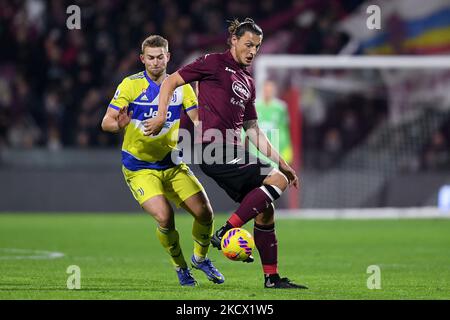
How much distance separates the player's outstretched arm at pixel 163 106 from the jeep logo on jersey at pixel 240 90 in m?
0.43

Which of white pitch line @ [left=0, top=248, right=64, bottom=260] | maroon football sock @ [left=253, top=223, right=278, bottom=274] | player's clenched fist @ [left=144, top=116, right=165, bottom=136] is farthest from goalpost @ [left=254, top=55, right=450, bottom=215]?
player's clenched fist @ [left=144, top=116, right=165, bottom=136]

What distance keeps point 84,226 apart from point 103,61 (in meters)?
5.08

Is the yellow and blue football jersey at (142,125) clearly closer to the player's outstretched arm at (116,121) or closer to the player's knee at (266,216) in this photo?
the player's outstretched arm at (116,121)

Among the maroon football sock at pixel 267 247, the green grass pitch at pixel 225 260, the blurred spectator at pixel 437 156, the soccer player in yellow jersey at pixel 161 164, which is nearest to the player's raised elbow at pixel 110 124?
the soccer player in yellow jersey at pixel 161 164

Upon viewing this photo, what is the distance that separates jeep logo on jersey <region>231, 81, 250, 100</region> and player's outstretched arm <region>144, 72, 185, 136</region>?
431 mm

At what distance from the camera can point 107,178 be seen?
19203mm

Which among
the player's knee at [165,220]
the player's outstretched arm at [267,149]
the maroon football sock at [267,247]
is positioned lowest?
the maroon football sock at [267,247]

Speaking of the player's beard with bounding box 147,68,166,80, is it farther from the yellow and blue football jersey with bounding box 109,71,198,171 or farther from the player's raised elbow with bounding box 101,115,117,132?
the player's raised elbow with bounding box 101,115,117,132

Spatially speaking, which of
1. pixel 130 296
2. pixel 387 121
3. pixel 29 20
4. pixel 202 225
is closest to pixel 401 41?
pixel 387 121

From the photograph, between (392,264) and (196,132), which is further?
(392,264)

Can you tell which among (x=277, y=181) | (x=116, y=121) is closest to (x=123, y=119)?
(x=116, y=121)

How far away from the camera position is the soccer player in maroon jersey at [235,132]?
26.1 ft

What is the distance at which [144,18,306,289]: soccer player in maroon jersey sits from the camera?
314 inches

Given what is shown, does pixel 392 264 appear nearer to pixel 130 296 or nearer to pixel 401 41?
pixel 130 296
